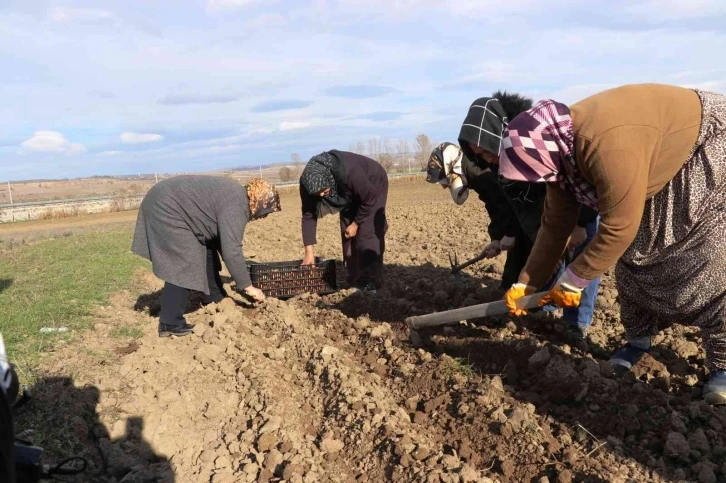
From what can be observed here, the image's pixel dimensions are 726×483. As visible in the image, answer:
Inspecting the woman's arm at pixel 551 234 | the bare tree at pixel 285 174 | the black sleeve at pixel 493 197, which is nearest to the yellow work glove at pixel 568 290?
the woman's arm at pixel 551 234

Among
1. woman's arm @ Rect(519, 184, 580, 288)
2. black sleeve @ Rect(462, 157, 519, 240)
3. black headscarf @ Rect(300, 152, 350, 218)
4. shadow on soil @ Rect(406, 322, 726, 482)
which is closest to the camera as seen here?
shadow on soil @ Rect(406, 322, 726, 482)

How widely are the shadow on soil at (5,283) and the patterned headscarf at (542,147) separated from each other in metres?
6.11

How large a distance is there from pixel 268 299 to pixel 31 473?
354 centimetres

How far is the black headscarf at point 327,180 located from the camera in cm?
473

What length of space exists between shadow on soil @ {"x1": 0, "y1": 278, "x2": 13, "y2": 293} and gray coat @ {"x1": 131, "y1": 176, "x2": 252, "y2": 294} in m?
3.05

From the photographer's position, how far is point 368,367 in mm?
3590

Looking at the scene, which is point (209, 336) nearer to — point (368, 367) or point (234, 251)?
point (234, 251)

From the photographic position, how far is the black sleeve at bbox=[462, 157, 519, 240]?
3867 millimetres

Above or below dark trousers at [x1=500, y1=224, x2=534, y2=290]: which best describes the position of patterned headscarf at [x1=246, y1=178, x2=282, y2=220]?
above

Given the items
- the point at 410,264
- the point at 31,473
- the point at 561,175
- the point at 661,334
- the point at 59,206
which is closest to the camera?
the point at 31,473

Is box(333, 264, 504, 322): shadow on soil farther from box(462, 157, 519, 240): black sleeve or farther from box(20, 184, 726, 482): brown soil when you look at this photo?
box(462, 157, 519, 240): black sleeve

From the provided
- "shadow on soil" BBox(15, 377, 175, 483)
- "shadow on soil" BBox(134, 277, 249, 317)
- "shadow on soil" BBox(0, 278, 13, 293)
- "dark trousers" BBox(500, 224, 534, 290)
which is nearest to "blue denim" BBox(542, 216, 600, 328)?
"dark trousers" BBox(500, 224, 534, 290)

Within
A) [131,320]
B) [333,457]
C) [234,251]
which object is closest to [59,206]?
[131,320]

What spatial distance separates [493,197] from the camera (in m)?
3.98
